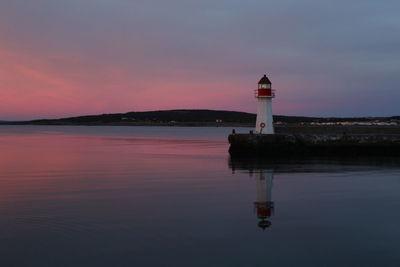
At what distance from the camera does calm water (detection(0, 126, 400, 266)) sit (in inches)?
273

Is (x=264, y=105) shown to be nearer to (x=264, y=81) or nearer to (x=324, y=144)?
(x=264, y=81)

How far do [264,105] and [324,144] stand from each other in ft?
12.2

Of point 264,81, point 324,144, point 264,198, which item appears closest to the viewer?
point 264,198

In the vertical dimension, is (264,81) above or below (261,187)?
above

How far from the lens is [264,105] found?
2523cm

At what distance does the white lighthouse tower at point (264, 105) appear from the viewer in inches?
985

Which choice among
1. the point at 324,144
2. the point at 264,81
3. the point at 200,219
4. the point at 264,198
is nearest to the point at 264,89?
the point at 264,81

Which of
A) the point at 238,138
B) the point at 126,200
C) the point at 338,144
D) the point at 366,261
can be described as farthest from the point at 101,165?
the point at 366,261

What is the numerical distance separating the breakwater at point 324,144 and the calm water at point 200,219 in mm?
7321

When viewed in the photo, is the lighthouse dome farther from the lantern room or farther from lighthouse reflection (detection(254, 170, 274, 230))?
lighthouse reflection (detection(254, 170, 274, 230))

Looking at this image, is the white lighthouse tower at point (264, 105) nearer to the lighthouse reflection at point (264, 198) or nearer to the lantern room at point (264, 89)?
the lantern room at point (264, 89)

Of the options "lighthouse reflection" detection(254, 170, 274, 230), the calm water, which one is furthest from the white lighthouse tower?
the calm water

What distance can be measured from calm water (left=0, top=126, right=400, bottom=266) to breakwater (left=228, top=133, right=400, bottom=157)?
24.0 ft

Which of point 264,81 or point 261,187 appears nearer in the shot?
point 261,187
